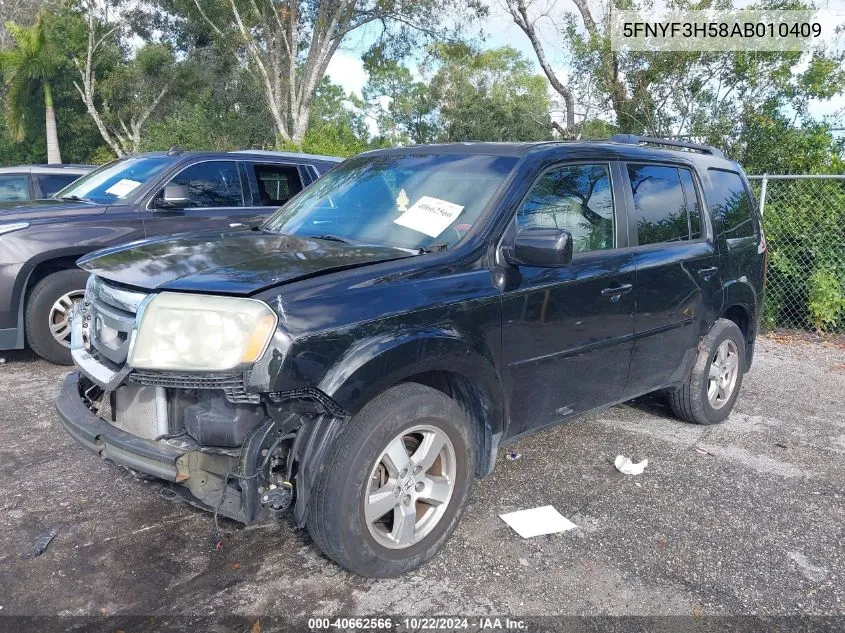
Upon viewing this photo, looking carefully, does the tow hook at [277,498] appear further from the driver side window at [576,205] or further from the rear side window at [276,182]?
the rear side window at [276,182]

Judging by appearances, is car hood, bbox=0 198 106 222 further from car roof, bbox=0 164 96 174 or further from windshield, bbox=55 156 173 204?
car roof, bbox=0 164 96 174

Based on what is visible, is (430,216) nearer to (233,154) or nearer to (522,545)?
(522,545)

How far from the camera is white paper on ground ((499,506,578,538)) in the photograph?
11.3ft

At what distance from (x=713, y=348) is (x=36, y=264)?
212 inches

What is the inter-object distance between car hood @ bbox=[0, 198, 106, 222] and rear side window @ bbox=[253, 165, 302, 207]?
5.18 feet

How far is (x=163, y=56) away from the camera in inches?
1049

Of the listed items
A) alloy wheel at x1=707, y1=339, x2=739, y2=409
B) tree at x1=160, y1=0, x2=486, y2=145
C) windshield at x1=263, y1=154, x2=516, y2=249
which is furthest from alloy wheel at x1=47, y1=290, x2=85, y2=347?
tree at x1=160, y1=0, x2=486, y2=145

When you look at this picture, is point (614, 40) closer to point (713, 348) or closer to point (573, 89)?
point (573, 89)

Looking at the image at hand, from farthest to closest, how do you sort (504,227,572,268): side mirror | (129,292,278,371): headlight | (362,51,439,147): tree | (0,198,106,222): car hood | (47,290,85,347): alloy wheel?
1. (362,51,439,147): tree
2. (47,290,85,347): alloy wheel
3. (0,198,106,222): car hood
4. (504,227,572,268): side mirror
5. (129,292,278,371): headlight

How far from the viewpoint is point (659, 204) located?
14.3 feet

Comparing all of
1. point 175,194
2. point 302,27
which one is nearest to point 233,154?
point 175,194

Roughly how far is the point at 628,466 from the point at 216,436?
2645 mm

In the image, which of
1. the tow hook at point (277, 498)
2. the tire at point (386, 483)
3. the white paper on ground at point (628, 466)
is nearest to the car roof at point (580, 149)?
the tire at point (386, 483)

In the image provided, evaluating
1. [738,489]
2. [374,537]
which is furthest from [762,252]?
[374,537]
